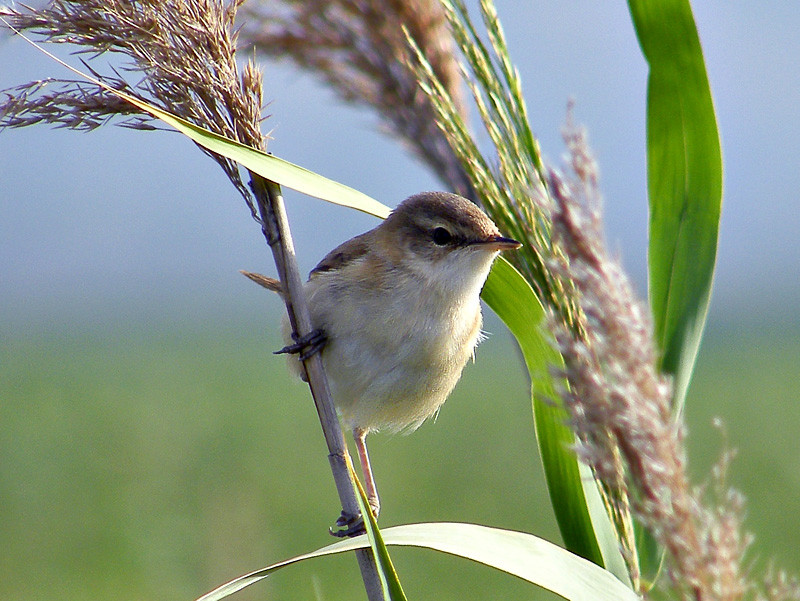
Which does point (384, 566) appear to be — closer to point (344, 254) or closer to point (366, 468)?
point (344, 254)

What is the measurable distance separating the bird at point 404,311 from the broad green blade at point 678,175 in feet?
2.48

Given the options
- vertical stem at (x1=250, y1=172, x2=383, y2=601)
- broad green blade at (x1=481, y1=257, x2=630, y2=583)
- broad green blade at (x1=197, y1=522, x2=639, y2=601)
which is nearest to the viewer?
broad green blade at (x1=197, y1=522, x2=639, y2=601)

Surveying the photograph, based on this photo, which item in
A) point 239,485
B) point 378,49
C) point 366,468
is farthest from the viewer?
point 239,485

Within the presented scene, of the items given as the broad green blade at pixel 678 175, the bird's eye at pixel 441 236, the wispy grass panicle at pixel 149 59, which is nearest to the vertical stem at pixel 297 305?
the wispy grass panicle at pixel 149 59

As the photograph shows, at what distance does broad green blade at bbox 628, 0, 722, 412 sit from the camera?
1.01 meters

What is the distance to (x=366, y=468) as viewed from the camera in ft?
7.91

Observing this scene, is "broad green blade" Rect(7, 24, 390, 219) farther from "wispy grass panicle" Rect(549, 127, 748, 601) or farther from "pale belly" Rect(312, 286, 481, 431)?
"pale belly" Rect(312, 286, 481, 431)

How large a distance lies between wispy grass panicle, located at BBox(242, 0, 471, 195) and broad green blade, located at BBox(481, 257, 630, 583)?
29.3 inches

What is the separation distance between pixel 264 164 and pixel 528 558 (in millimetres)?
616

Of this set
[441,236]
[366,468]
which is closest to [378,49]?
[441,236]

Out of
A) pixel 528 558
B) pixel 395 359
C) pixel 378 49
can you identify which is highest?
pixel 378 49

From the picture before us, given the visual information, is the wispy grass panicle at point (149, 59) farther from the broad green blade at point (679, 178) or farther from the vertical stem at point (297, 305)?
the broad green blade at point (679, 178)

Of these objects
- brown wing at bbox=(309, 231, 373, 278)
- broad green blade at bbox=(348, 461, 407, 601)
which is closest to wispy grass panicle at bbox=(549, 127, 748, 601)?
broad green blade at bbox=(348, 461, 407, 601)

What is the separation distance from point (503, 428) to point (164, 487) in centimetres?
377
